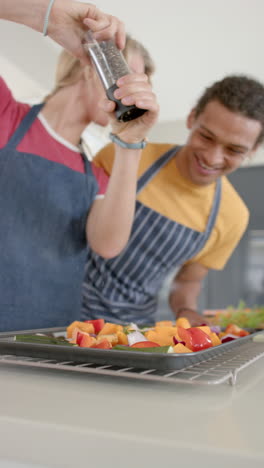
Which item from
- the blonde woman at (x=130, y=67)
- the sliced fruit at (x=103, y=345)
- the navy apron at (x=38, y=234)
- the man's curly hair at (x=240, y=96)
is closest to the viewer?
the sliced fruit at (x=103, y=345)

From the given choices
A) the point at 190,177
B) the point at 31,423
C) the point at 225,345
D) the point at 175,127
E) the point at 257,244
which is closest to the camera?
the point at 31,423

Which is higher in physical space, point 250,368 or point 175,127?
point 175,127

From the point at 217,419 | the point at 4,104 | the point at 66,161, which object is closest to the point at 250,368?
the point at 217,419

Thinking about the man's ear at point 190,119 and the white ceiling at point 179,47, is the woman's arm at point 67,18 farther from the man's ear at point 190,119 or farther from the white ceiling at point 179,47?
the man's ear at point 190,119

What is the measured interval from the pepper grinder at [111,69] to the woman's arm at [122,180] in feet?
0.05

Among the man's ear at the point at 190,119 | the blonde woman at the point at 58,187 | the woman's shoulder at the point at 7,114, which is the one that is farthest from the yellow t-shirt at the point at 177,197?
the woman's shoulder at the point at 7,114

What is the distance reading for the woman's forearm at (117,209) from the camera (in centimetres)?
86

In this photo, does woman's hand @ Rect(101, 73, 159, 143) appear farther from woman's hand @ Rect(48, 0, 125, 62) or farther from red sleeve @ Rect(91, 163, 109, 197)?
red sleeve @ Rect(91, 163, 109, 197)

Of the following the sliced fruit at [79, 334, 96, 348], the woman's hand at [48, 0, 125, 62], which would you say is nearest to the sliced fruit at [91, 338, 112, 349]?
the sliced fruit at [79, 334, 96, 348]

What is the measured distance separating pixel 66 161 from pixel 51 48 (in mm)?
375

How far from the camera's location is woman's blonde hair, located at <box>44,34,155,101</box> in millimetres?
1042

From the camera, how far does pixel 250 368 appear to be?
0.61m

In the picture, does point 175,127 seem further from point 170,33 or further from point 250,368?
point 250,368

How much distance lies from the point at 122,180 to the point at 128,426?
0.58 meters
